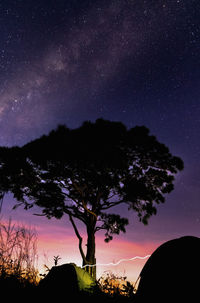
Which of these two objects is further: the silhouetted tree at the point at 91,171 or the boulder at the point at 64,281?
the silhouetted tree at the point at 91,171

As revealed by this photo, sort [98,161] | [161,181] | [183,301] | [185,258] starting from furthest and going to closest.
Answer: [161,181] → [98,161] → [185,258] → [183,301]

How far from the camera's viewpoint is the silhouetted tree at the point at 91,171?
13.4m

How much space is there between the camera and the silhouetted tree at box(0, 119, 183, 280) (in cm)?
1338

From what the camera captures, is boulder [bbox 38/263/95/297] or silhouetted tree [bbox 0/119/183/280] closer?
boulder [bbox 38/263/95/297]

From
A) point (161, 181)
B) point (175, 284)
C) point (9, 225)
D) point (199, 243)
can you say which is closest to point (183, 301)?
point (175, 284)

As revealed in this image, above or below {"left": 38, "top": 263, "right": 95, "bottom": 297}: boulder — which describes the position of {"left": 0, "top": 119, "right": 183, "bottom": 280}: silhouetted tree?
above

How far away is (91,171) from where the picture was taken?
1400 centimetres

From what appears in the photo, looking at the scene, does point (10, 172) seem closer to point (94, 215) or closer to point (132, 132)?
point (94, 215)

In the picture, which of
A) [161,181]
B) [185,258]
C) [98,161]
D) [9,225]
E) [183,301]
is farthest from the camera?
[161,181]

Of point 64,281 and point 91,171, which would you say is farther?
point 91,171

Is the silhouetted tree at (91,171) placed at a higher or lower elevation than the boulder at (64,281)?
higher

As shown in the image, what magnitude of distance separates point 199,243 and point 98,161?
960 centimetres

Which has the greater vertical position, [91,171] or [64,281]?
[91,171]

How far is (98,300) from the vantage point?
4.52 metres
